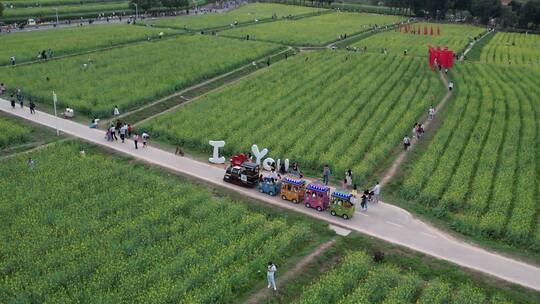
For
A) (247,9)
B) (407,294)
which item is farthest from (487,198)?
(247,9)

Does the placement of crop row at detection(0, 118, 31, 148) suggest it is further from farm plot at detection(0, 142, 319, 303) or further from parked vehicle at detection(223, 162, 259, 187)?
parked vehicle at detection(223, 162, 259, 187)

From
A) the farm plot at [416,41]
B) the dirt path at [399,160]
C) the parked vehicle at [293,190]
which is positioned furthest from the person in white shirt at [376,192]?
the farm plot at [416,41]

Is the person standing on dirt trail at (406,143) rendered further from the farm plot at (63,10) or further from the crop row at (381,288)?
the farm plot at (63,10)

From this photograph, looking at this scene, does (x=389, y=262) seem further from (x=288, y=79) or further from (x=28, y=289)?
(x=288, y=79)

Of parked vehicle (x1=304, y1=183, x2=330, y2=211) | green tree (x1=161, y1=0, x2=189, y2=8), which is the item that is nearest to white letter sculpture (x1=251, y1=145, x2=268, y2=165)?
parked vehicle (x1=304, y1=183, x2=330, y2=211)

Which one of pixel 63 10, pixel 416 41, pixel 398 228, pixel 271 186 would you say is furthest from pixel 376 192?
pixel 63 10

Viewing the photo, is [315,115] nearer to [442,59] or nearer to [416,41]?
[442,59]

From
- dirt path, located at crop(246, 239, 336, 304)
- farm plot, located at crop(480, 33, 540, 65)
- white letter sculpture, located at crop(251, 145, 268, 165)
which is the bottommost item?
dirt path, located at crop(246, 239, 336, 304)
